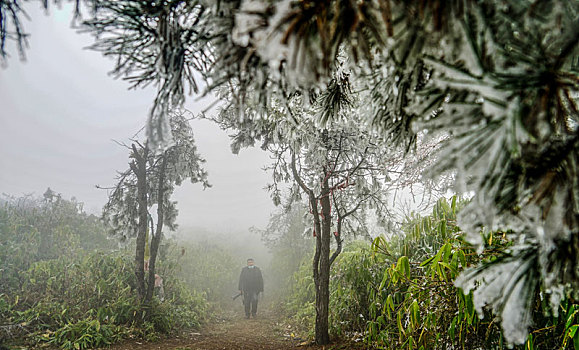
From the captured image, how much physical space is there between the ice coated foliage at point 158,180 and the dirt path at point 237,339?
256cm

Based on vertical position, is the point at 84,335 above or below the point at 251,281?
below

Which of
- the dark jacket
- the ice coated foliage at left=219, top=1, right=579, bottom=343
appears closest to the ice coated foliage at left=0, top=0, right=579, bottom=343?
the ice coated foliage at left=219, top=1, right=579, bottom=343

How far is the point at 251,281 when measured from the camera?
381 inches

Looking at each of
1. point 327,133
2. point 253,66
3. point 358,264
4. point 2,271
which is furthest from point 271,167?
point 2,271

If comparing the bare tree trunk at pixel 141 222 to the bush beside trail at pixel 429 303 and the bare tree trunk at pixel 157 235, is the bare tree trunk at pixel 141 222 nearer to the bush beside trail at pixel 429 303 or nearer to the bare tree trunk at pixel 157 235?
the bare tree trunk at pixel 157 235

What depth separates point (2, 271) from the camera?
689cm

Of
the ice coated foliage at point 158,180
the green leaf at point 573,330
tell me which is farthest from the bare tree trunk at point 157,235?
the green leaf at point 573,330

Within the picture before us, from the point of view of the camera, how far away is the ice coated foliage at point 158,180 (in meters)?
6.98

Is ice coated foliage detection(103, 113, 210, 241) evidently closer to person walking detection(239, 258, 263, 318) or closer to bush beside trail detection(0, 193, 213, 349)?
bush beside trail detection(0, 193, 213, 349)

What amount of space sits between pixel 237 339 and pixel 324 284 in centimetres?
266

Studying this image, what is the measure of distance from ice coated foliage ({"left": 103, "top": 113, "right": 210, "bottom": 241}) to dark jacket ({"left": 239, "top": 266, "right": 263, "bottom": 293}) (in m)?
3.16

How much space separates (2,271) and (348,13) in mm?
9192

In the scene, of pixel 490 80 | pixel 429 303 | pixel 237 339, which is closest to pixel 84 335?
pixel 237 339

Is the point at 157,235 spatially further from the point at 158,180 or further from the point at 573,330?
the point at 573,330
